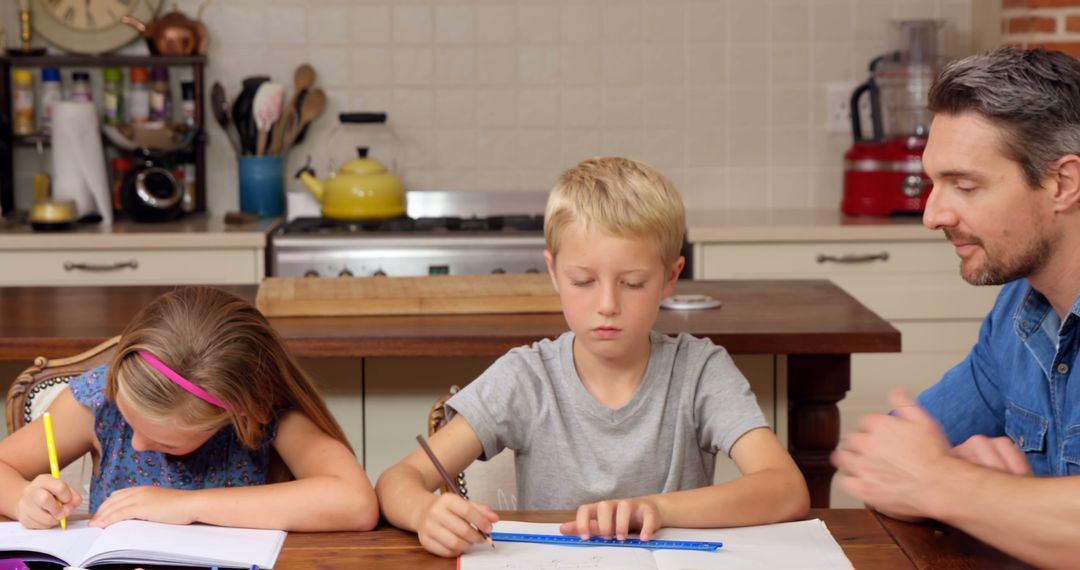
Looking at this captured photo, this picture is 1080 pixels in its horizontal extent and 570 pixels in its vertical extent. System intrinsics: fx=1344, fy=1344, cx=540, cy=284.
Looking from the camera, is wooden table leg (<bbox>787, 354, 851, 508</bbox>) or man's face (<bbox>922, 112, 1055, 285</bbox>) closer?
man's face (<bbox>922, 112, 1055, 285</bbox>)

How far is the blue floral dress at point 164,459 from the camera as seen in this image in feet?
5.91

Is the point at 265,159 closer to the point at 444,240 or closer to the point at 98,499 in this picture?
the point at 444,240

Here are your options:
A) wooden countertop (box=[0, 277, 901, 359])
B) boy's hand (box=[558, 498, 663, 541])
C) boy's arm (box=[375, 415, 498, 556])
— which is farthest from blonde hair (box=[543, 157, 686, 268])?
wooden countertop (box=[0, 277, 901, 359])

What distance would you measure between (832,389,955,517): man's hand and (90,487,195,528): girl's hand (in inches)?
29.6

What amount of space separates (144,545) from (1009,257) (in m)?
1.05

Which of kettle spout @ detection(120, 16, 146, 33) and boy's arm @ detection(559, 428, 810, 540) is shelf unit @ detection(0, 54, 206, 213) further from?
boy's arm @ detection(559, 428, 810, 540)

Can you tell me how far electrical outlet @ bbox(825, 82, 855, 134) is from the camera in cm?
436

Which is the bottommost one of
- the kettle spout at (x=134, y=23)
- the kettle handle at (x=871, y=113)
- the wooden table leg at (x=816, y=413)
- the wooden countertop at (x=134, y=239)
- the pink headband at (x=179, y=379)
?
the wooden table leg at (x=816, y=413)

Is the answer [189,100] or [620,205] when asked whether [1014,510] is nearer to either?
[620,205]

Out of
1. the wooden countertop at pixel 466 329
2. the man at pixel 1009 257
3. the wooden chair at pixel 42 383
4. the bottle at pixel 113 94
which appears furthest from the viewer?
the bottle at pixel 113 94

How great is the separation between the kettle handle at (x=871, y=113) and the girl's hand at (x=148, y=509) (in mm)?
3015

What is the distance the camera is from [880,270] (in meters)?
3.79

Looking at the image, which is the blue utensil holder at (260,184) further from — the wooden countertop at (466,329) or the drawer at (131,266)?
the wooden countertop at (466,329)

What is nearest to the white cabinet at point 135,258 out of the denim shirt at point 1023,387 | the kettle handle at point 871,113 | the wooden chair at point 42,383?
the wooden chair at point 42,383
